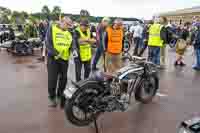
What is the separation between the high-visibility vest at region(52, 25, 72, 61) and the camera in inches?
176

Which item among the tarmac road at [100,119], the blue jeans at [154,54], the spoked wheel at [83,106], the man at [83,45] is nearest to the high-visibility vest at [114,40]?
the man at [83,45]

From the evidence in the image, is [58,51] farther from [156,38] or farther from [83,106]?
[156,38]

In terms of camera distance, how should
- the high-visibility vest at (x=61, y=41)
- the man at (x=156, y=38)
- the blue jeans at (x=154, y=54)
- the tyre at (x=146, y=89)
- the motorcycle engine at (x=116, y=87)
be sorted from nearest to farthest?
the motorcycle engine at (x=116, y=87)
the high-visibility vest at (x=61, y=41)
the tyre at (x=146, y=89)
the man at (x=156, y=38)
the blue jeans at (x=154, y=54)

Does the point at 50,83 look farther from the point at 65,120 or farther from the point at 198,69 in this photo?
the point at 198,69

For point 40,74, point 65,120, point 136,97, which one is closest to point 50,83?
point 65,120

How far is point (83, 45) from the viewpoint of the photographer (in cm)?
522

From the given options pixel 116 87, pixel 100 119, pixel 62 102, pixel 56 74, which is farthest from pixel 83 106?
pixel 56 74

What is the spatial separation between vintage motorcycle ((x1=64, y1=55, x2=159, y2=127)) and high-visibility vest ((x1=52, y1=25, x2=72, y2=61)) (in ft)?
2.87

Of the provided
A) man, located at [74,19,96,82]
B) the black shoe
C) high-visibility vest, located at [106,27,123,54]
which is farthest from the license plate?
high-visibility vest, located at [106,27,123,54]

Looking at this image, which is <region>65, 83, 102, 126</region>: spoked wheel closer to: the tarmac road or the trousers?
the tarmac road

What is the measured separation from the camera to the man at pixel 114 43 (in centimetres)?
630

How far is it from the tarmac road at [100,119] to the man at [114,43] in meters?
1.42

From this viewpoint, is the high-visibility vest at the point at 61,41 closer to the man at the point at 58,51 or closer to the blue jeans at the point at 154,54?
the man at the point at 58,51

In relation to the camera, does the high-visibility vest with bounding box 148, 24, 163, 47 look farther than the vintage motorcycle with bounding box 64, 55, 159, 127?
Yes
